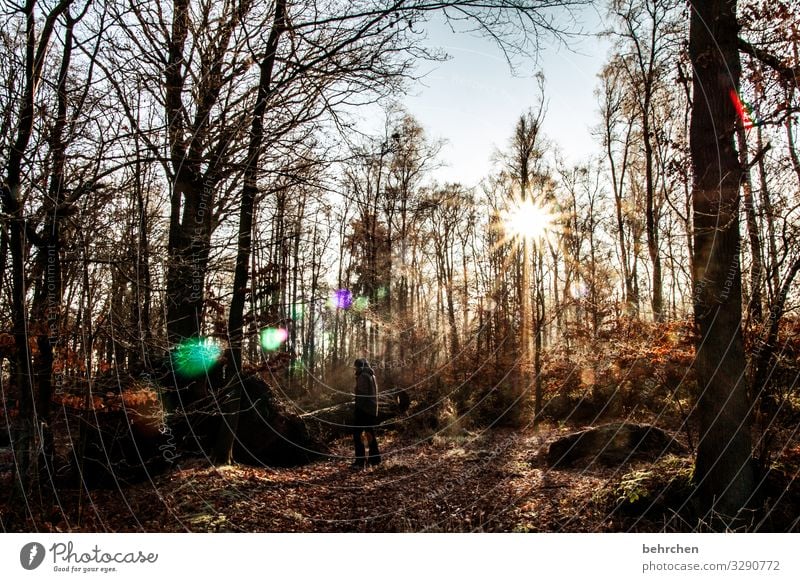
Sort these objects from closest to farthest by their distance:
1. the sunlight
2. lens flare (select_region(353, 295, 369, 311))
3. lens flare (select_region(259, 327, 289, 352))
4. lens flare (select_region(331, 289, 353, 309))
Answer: lens flare (select_region(259, 327, 289, 352))
lens flare (select_region(331, 289, 353, 309))
lens flare (select_region(353, 295, 369, 311))
the sunlight

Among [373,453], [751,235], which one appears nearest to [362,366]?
[373,453]

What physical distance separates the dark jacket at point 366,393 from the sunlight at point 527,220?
631 centimetres

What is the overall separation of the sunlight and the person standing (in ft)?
20.9

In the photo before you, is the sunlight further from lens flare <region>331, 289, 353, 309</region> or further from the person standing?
the person standing

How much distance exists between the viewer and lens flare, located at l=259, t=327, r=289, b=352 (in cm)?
768

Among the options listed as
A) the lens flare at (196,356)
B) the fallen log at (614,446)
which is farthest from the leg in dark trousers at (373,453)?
the lens flare at (196,356)

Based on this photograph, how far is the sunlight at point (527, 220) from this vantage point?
12875 millimetres

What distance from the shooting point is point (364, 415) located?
29.5 feet

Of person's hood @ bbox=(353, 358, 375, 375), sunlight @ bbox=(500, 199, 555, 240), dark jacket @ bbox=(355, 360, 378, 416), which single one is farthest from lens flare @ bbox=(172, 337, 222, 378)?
sunlight @ bbox=(500, 199, 555, 240)

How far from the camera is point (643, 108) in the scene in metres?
13.4

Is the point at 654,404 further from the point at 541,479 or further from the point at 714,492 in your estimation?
the point at 714,492

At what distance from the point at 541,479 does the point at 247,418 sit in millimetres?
5230

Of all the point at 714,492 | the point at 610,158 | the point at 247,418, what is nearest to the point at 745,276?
the point at 714,492

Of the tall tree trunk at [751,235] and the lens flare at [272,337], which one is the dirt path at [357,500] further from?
the tall tree trunk at [751,235]
